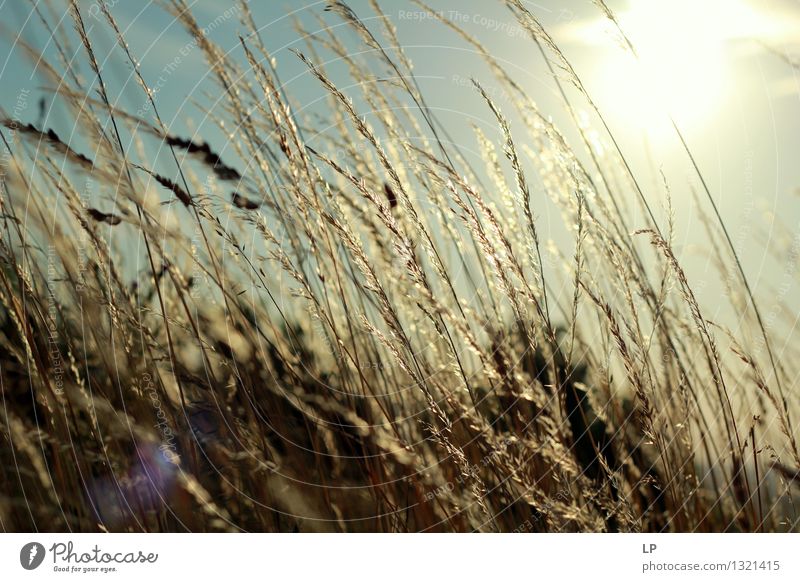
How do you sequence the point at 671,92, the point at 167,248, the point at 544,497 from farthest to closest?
1. the point at 671,92
2. the point at 167,248
3. the point at 544,497

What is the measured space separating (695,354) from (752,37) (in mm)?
800

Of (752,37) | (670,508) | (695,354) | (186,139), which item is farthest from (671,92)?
(186,139)

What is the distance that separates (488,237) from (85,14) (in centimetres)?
95

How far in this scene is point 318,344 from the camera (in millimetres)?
1484

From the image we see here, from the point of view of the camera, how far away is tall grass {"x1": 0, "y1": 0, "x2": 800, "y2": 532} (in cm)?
138

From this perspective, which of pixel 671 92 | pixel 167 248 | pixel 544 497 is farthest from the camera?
pixel 671 92

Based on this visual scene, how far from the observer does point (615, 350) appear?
1.38m

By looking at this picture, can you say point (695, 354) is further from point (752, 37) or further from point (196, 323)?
point (196, 323)

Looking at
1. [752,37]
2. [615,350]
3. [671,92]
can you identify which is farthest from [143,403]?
[752,37]

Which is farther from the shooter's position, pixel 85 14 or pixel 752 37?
pixel 752 37

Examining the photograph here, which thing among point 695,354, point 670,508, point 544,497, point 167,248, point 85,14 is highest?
point 85,14

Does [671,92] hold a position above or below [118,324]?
above

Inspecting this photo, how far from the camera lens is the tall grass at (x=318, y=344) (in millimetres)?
1375

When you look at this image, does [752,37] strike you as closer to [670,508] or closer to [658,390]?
[658,390]
